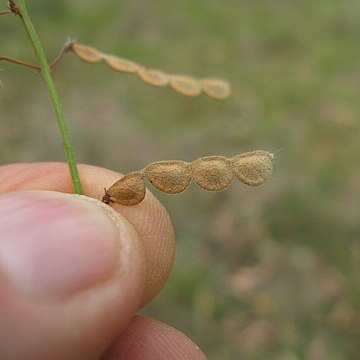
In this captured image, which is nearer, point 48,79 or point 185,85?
point 48,79

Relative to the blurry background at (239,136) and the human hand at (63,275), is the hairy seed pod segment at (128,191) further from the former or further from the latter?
the blurry background at (239,136)

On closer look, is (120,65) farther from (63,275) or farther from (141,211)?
(63,275)

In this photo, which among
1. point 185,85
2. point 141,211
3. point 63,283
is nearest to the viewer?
point 63,283

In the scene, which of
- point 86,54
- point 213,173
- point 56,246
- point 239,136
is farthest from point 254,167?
point 239,136

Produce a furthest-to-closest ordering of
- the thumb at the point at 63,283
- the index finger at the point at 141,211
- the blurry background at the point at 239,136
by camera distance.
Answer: the blurry background at the point at 239,136, the index finger at the point at 141,211, the thumb at the point at 63,283

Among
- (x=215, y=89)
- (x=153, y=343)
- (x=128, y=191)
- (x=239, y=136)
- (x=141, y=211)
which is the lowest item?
(x=239, y=136)

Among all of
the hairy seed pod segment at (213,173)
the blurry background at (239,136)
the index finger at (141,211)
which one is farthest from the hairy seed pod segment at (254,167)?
the blurry background at (239,136)

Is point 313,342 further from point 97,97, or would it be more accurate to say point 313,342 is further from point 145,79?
point 97,97

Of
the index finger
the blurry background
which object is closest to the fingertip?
the index finger
